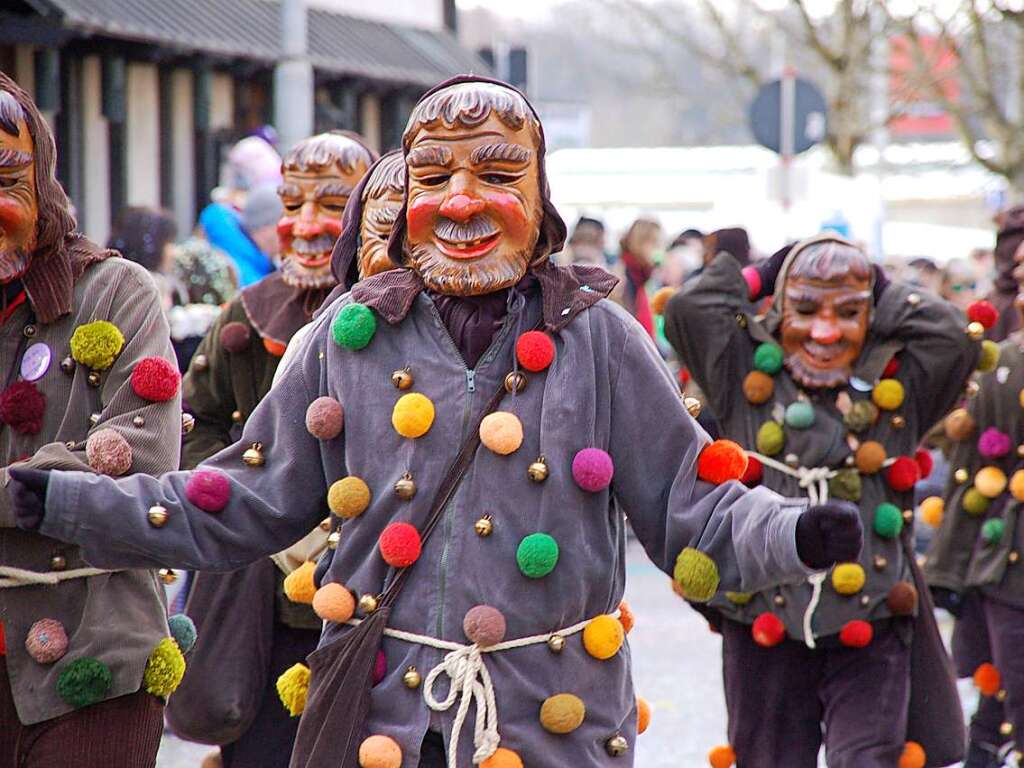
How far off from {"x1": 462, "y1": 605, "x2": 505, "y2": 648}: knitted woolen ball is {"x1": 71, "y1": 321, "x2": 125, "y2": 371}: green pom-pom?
3.46 feet

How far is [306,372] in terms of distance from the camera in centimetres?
351

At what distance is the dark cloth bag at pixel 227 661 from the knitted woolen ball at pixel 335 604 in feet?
5.10

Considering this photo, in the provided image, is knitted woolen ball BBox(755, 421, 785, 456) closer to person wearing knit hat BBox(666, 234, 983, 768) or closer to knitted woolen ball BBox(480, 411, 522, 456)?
person wearing knit hat BBox(666, 234, 983, 768)

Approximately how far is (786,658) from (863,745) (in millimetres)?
353

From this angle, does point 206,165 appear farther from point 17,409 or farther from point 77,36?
point 17,409

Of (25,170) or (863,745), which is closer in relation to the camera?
(25,170)

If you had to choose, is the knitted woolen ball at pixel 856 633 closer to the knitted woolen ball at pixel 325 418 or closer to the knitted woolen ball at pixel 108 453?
the knitted woolen ball at pixel 325 418

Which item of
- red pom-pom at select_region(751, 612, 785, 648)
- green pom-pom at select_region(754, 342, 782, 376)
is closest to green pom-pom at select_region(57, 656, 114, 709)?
red pom-pom at select_region(751, 612, 785, 648)

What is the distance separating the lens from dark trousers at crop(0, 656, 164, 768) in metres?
3.69

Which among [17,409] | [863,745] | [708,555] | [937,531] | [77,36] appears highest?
[77,36]

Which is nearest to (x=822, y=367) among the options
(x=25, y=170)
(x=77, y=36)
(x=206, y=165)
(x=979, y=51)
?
(x=25, y=170)

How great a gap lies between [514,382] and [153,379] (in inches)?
33.5

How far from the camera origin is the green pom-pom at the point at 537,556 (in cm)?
325

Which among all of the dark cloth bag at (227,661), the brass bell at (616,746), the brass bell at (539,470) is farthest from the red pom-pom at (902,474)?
the brass bell at (539,470)
